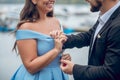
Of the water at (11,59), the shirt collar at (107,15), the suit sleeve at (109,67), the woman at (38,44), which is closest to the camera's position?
the suit sleeve at (109,67)

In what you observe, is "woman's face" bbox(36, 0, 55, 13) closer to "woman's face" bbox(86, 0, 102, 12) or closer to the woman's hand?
the woman's hand

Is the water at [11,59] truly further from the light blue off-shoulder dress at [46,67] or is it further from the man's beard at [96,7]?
the man's beard at [96,7]

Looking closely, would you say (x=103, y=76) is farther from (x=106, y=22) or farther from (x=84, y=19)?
(x=84, y=19)

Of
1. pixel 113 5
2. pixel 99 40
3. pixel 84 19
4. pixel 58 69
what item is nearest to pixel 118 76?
pixel 99 40

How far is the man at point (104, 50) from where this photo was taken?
1.70 m

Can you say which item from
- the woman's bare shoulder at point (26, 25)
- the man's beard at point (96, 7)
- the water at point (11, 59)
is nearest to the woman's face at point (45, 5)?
the woman's bare shoulder at point (26, 25)

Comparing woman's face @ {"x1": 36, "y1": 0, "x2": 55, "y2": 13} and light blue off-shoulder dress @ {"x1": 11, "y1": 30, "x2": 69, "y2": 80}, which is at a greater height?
woman's face @ {"x1": 36, "y1": 0, "x2": 55, "y2": 13}

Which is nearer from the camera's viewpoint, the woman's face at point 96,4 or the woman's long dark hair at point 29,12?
the woman's face at point 96,4

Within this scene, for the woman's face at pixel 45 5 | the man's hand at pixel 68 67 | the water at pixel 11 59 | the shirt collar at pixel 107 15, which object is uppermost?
the shirt collar at pixel 107 15

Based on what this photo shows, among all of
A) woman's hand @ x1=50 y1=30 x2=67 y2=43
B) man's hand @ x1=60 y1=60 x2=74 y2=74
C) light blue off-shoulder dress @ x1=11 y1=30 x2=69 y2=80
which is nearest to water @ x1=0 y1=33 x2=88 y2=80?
light blue off-shoulder dress @ x1=11 y1=30 x2=69 y2=80

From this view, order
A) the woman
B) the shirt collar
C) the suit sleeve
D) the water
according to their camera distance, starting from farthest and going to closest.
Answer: the water, the woman, the shirt collar, the suit sleeve

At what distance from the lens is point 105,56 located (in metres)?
1.75

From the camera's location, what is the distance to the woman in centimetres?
209

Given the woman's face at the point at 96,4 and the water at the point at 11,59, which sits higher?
the woman's face at the point at 96,4
